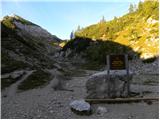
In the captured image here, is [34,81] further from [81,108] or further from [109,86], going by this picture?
[81,108]

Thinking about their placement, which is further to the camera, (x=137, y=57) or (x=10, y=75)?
(x=137, y=57)

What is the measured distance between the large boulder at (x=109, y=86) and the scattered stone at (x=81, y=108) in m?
3.40

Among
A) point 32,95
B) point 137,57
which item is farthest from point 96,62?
point 32,95

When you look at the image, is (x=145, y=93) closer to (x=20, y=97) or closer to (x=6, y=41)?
(x=20, y=97)

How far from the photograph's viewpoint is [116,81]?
25.2m

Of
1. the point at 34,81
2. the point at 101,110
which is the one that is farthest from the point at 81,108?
the point at 34,81

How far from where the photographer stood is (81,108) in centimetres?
2123

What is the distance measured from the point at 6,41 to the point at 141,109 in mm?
53028

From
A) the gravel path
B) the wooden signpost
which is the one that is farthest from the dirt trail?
the wooden signpost

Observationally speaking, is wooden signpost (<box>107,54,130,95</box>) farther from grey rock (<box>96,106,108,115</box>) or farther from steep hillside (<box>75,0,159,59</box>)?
steep hillside (<box>75,0,159,59</box>)

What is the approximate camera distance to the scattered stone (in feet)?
68.9

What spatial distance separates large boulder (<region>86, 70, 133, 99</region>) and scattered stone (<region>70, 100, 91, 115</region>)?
11.2ft

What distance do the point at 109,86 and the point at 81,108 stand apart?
470 cm

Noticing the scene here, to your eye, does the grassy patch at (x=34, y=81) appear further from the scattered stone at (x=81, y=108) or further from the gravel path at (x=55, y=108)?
the scattered stone at (x=81, y=108)
